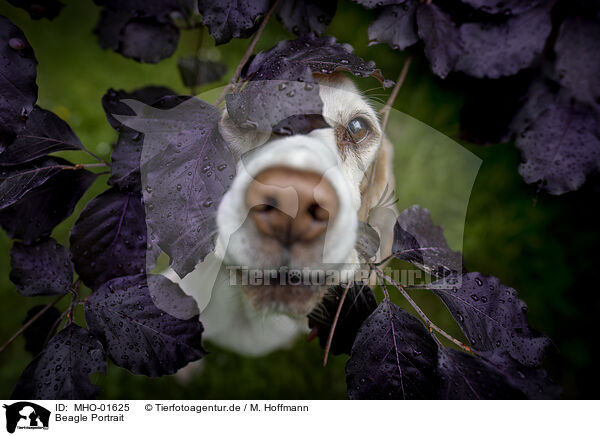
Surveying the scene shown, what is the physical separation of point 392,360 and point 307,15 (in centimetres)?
73

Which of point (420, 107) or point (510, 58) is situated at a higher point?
point (420, 107)

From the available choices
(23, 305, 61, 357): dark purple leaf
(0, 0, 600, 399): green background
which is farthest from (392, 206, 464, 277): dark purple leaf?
(23, 305, 61, 357): dark purple leaf

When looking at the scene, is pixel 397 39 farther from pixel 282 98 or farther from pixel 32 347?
pixel 32 347

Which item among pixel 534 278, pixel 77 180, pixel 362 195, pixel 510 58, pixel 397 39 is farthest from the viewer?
pixel 534 278

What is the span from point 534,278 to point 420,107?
1.12 m

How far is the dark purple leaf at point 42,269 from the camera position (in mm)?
877

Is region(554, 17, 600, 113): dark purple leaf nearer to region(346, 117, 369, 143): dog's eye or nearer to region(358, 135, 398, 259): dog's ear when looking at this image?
region(358, 135, 398, 259): dog's ear

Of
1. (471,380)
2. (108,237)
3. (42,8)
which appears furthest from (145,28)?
(471,380)

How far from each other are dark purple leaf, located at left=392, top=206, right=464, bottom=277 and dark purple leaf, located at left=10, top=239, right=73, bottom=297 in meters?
0.77

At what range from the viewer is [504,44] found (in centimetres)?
58

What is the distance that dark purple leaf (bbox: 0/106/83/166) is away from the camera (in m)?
0.77

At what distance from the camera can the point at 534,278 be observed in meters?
1.61

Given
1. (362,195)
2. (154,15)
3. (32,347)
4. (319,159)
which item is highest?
(154,15)

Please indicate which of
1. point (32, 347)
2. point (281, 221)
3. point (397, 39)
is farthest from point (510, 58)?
point (32, 347)
